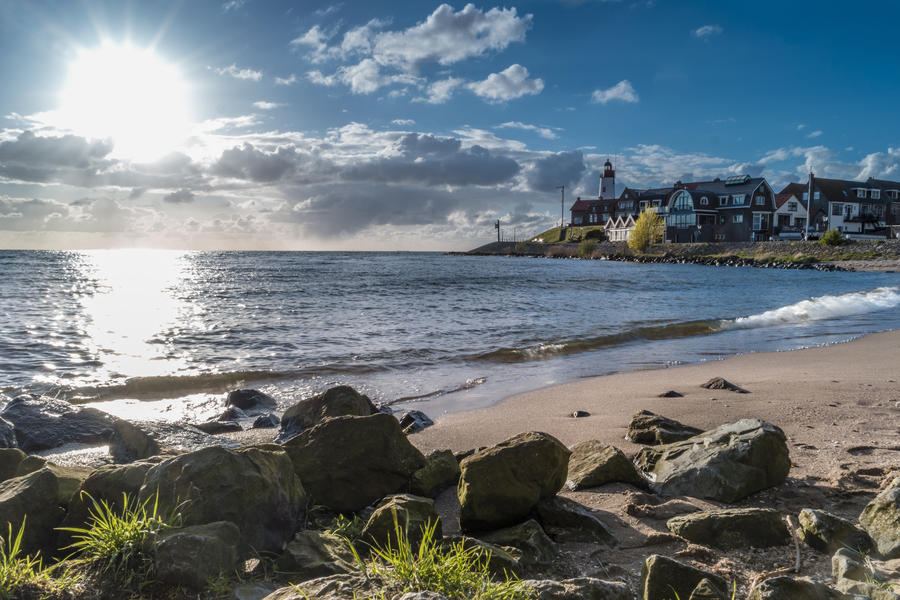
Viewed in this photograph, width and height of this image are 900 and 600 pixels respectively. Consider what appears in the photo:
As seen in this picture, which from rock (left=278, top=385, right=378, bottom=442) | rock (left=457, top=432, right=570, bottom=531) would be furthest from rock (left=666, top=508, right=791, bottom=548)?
rock (left=278, top=385, right=378, bottom=442)

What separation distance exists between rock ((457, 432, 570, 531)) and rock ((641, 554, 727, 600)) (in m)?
1.18

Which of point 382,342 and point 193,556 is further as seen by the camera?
point 382,342

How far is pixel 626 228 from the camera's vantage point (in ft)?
367

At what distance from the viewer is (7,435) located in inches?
254

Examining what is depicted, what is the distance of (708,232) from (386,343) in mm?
93937

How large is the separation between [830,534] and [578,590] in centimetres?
189

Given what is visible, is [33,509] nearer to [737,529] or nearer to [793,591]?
[793,591]

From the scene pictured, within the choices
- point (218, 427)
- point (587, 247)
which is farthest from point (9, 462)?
point (587, 247)

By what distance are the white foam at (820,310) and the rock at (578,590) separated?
61.8 feet

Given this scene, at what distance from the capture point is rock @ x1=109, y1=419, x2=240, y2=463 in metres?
5.84

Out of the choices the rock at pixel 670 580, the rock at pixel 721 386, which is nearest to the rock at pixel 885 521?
the rock at pixel 670 580

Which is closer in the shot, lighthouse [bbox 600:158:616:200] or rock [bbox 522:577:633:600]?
rock [bbox 522:577:633:600]

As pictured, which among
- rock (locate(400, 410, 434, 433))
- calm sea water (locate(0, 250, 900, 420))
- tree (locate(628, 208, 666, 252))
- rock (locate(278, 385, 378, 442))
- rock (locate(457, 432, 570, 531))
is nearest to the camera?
rock (locate(457, 432, 570, 531))

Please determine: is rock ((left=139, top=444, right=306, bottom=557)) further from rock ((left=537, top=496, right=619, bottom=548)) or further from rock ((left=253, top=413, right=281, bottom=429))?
rock ((left=253, top=413, right=281, bottom=429))
